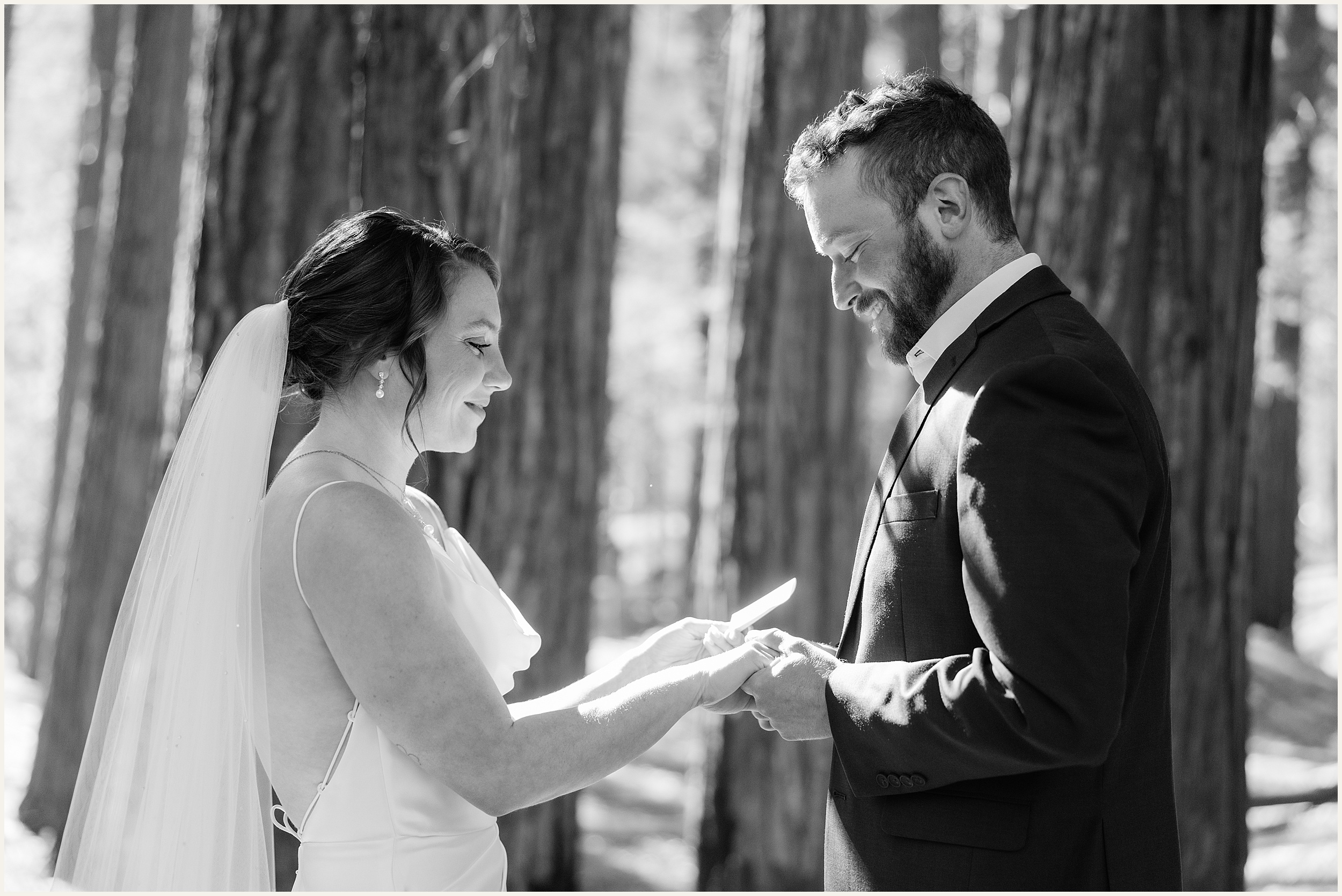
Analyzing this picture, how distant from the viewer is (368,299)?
2.67m

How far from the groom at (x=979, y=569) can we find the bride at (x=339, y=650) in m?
0.42

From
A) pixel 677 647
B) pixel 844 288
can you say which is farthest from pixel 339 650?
pixel 844 288

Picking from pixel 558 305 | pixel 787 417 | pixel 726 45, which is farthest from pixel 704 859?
pixel 726 45

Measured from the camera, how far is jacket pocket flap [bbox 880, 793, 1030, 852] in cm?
220

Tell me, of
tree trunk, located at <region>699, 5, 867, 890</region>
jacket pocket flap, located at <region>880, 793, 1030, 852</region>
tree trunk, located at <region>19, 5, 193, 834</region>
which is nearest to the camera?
jacket pocket flap, located at <region>880, 793, 1030, 852</region>

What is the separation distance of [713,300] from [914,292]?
5.19m

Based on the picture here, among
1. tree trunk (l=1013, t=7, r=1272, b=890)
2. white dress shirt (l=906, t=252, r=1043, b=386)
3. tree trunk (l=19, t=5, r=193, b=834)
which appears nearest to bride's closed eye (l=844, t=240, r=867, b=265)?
white dress shirt (l=906, t=252, r=1043, b=386)

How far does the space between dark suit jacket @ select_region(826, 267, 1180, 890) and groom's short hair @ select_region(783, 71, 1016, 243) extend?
24 centimetres

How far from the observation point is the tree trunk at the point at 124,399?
840 centimetres

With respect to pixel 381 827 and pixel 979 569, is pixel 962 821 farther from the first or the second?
pixel 381 827

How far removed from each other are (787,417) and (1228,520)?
2.47m

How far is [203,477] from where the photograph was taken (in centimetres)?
276

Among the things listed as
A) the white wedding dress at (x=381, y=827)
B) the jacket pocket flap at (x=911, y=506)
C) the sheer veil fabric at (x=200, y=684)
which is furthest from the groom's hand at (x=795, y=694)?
the sheer veil fabric at (x=200, y=684)

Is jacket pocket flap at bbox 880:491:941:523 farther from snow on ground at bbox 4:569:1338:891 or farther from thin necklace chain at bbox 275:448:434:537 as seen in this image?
snow on ground at bbox 4:569:1338:891
